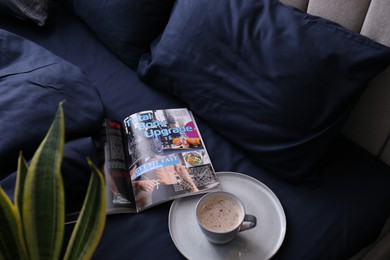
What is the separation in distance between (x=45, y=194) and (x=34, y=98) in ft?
1.42

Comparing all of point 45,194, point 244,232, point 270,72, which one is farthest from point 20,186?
point 270,72

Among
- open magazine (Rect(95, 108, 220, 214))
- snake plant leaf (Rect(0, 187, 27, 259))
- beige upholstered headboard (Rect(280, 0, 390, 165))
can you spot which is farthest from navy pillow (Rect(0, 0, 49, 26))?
snake plant leaf (Rect(0, 187, 27, 259))

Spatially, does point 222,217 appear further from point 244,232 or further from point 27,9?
point 27,9

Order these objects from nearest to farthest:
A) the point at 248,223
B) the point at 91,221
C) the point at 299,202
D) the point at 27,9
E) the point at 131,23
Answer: the point at 91,221 < the point at 248,223 < the point at 299,202 < the point at 131,23 < the point at 27,9

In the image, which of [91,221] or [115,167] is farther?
[115,167]

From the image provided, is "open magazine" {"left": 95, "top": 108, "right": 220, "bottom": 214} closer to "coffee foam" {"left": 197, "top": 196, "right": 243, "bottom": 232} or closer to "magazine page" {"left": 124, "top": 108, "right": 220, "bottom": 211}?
"magazine page" {"left": 124, "top": 108, "right": 220, "bottom": 211}

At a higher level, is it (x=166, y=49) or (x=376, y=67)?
(x=376, y=67)

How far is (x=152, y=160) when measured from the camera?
0.95 meters

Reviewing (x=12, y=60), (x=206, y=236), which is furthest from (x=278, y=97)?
Result: (x=12, y=60)

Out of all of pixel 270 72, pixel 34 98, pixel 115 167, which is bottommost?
pixel 115 167

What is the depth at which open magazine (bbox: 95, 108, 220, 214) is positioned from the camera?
0.88 m

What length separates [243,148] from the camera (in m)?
0.98

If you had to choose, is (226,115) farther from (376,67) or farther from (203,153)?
(376,67)

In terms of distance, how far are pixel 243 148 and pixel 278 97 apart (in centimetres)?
18
